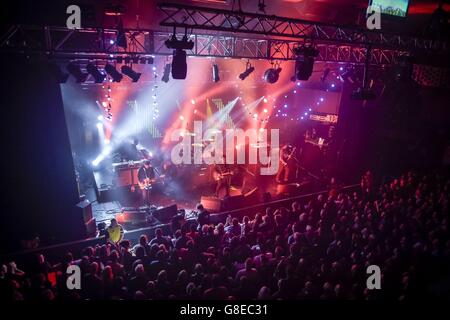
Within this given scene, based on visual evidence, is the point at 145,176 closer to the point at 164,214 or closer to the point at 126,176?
the point at 126,176

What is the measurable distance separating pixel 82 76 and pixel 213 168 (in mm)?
5015

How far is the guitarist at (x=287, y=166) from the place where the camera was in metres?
12.0

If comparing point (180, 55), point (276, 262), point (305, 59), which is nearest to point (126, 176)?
point (180, 55)

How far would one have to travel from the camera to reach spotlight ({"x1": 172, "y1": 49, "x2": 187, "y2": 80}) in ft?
21.3

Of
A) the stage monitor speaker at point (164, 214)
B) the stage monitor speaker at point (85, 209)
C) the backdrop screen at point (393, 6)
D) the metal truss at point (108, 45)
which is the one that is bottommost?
the stage monitor speaker at point (164, 214)

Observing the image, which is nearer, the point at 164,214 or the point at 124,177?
the point at 164,214

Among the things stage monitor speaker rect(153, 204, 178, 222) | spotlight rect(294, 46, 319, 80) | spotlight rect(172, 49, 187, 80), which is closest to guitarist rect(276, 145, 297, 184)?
spotlight rect(294, 46, 319, 80)

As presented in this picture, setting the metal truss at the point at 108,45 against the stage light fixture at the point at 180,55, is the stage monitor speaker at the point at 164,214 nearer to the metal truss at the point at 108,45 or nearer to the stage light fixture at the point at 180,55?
the stage light fixture at the point at 180,55

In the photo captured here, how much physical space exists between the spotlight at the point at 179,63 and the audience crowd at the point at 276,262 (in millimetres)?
3046

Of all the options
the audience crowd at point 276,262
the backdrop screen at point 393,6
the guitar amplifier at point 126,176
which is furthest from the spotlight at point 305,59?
the guitar amplifier at point 126,176

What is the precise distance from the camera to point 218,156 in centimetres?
1309

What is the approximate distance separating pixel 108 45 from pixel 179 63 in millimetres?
3970
